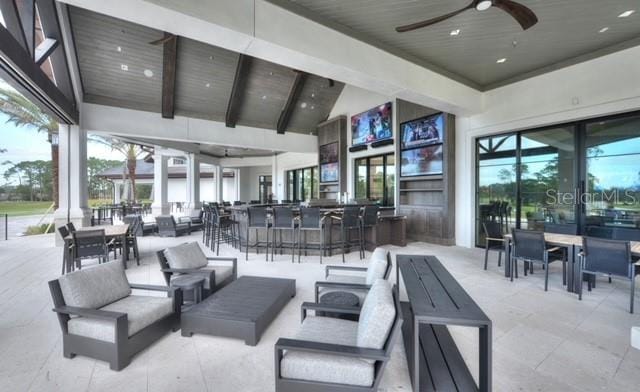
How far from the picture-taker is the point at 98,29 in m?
5.90

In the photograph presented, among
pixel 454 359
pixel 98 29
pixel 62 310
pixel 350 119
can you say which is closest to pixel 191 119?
pixel 98 29

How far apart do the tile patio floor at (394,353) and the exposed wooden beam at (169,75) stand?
18.1ft

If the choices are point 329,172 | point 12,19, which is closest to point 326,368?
point 12,19

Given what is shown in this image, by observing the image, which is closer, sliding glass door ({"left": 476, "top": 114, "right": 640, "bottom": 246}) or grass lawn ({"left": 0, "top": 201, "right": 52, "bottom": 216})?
sliding glass door ({"left": 476, "top": 114, "right": 640, "bottom": 246})

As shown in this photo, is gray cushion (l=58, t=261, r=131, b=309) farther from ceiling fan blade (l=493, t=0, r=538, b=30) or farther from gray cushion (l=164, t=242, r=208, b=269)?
ceiling fan blade (l=493, t=0, r=538, b=30)

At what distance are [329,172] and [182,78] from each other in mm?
5852

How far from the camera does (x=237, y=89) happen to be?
26.4 ft

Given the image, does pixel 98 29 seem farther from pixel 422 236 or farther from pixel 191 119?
pixel 422 236

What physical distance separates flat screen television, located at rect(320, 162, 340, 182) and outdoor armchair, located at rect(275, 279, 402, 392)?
879cm

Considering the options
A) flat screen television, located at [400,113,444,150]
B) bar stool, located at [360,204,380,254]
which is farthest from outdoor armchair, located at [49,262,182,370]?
flat screen television, located at [400,113,444,150]

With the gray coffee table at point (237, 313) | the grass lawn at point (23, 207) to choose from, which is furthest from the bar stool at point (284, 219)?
the grass lawn at point (23, 207)

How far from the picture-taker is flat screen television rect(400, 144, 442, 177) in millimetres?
6957

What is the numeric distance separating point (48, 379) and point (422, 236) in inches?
285

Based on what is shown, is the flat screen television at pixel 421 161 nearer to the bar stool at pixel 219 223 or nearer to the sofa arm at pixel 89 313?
the bar stool at pixel 219 223
